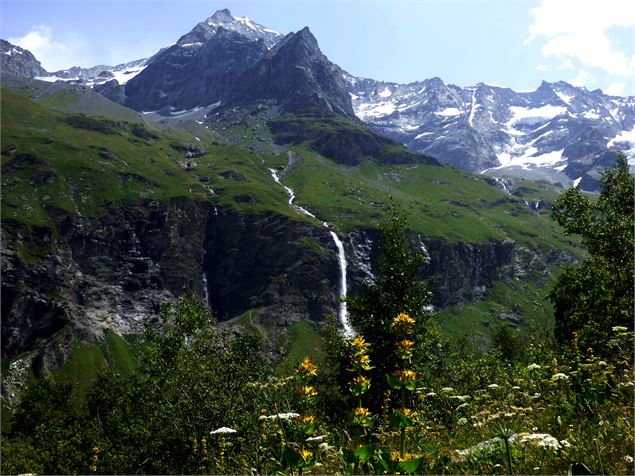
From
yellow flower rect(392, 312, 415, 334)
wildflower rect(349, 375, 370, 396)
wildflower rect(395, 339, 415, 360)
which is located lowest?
wildflower rect(349, 375, 370, 396)

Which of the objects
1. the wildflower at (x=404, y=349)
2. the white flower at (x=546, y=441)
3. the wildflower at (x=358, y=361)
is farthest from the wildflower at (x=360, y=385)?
the white flower at (x=546, y=441)

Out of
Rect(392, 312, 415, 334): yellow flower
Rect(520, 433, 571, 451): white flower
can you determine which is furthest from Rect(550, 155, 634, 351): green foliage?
Rect(392, 312, 415, 334): yellow flower

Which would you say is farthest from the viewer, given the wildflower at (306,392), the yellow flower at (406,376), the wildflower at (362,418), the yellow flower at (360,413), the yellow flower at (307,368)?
the yellow flower at (307,368)

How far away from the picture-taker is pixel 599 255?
33.4 metres

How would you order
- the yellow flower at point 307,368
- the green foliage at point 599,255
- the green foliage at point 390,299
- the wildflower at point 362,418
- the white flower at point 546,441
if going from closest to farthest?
the white flower at point 546,441 → the wildflower at point 362,418 → the yellow flower at point 307,368 → the green foliage at point 599,255 → the green foliage at point 390,299

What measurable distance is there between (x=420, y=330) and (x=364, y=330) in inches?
115

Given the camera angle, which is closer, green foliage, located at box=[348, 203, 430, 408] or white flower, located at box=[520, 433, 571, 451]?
white flower, located at box=[520, 433, 571, 451]

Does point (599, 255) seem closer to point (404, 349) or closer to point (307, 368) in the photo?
point (307, 368)

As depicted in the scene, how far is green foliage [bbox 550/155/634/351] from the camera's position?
26156 mm

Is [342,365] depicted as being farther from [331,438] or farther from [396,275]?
[331,438]

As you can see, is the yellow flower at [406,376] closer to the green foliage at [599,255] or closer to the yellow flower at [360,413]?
the yellow flower at [360,413]

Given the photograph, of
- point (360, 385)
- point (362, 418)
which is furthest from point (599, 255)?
point (362, 418)

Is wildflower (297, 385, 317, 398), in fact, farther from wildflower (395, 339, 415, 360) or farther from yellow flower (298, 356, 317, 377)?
wildflower (395, 339, 415, 360)

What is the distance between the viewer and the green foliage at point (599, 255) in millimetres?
26156
